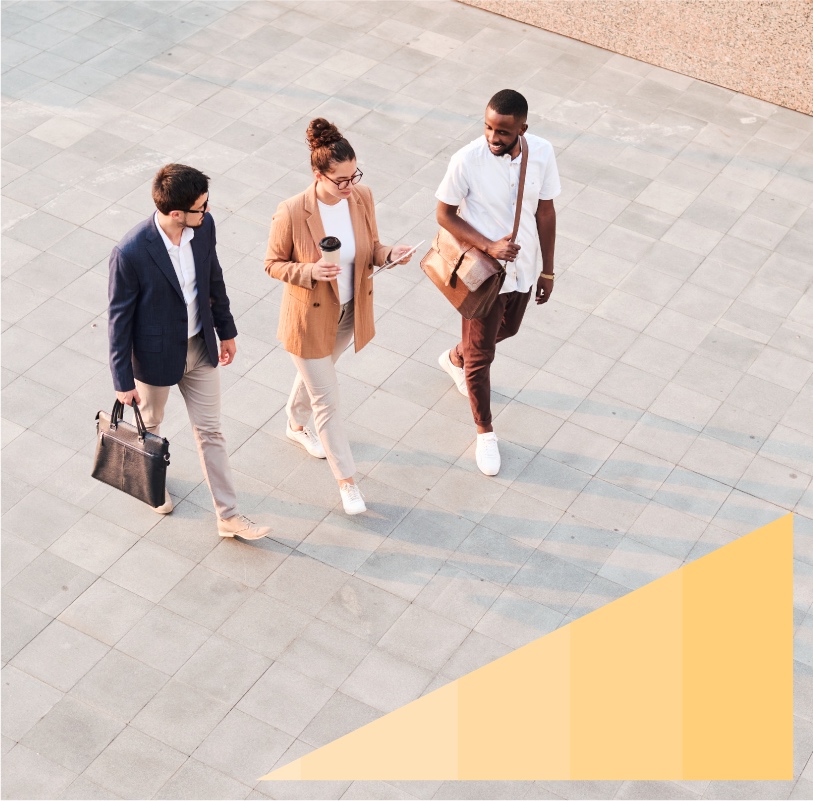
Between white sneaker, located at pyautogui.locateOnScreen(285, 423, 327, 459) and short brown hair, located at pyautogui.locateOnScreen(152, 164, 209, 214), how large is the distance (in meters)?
1.91

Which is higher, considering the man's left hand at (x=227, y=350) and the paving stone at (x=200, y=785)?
the man's left hand at (x=227, y=350)

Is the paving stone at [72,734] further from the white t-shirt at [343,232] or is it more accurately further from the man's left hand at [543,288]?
the man's left hand at [543,288]

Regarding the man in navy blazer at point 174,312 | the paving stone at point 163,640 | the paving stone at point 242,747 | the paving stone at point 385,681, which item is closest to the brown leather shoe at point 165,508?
the man in navy blazer at point 174,312

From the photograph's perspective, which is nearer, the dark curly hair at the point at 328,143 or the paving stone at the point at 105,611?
the dark curly hair at the point at 328,143

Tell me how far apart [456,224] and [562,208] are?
9.37ft

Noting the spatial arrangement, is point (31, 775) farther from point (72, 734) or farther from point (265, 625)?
point (265, 625)

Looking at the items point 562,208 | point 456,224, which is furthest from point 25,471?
point 562,208

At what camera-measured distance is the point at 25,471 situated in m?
6.24

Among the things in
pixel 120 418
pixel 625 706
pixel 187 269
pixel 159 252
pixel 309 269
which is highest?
pixel 159 252

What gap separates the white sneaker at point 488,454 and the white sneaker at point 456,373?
43 cm

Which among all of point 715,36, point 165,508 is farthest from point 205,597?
point 715,36

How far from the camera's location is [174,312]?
5203 millimetres

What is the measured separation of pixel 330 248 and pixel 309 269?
0.19 m

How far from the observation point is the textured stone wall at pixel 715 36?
967 centimetres
